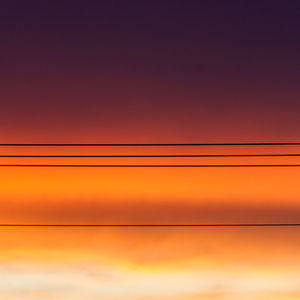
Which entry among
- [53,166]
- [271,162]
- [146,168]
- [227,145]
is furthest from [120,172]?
[271,162]

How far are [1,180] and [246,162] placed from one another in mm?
2826

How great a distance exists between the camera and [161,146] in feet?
20.2

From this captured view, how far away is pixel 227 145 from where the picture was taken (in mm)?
6164

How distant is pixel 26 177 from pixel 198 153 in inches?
78.7

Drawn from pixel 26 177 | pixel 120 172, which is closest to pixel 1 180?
pixel 26 177

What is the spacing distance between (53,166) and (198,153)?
5.44 feet

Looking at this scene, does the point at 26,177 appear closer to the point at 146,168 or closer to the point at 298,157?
the point at 146,168

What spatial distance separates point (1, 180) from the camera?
6.50 metres

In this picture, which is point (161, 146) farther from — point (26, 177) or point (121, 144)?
point (26, 177)

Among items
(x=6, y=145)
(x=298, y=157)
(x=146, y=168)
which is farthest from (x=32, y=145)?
(x=298, y=157)

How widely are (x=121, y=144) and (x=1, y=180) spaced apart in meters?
1.52

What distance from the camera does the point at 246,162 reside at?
6355 mm

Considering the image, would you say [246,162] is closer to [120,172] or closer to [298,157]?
[298,157]

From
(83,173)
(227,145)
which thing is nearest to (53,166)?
(83,173)
